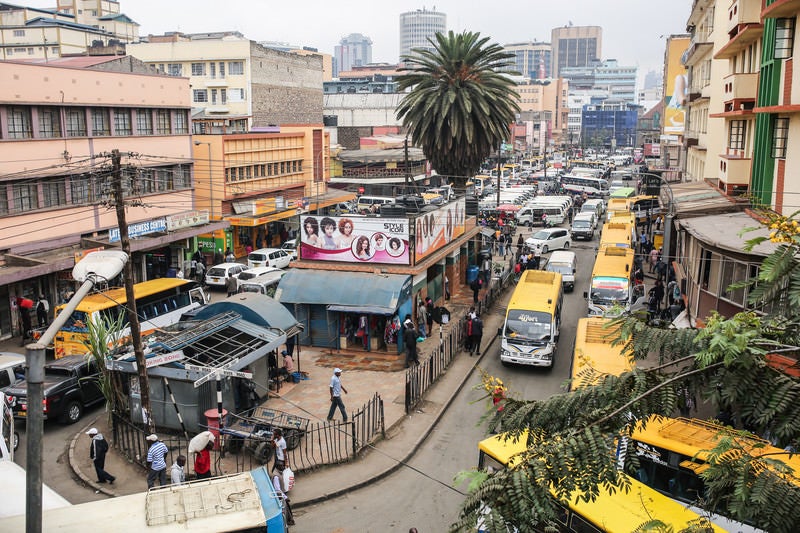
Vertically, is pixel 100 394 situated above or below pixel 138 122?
below

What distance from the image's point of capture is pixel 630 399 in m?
6.27

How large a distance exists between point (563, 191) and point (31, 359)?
233ft

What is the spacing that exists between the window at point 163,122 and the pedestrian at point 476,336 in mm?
20755

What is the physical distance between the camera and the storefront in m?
23.8

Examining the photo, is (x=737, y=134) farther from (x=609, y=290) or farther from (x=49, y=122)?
(x=49, y=122)

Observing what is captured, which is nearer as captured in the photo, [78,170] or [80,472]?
[80,472]

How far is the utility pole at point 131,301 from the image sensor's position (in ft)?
50.2

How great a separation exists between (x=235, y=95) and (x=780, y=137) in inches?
1837

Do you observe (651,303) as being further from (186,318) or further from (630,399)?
(630,399)

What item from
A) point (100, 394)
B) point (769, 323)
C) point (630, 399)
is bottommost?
point (100, 394)

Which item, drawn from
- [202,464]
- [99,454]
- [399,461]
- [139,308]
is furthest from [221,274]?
[202,464]

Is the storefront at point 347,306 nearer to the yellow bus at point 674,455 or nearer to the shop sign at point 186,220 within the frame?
the shop sign at point 186,220

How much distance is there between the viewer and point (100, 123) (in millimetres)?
31609

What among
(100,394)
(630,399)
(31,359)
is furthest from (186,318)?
(630,399)
